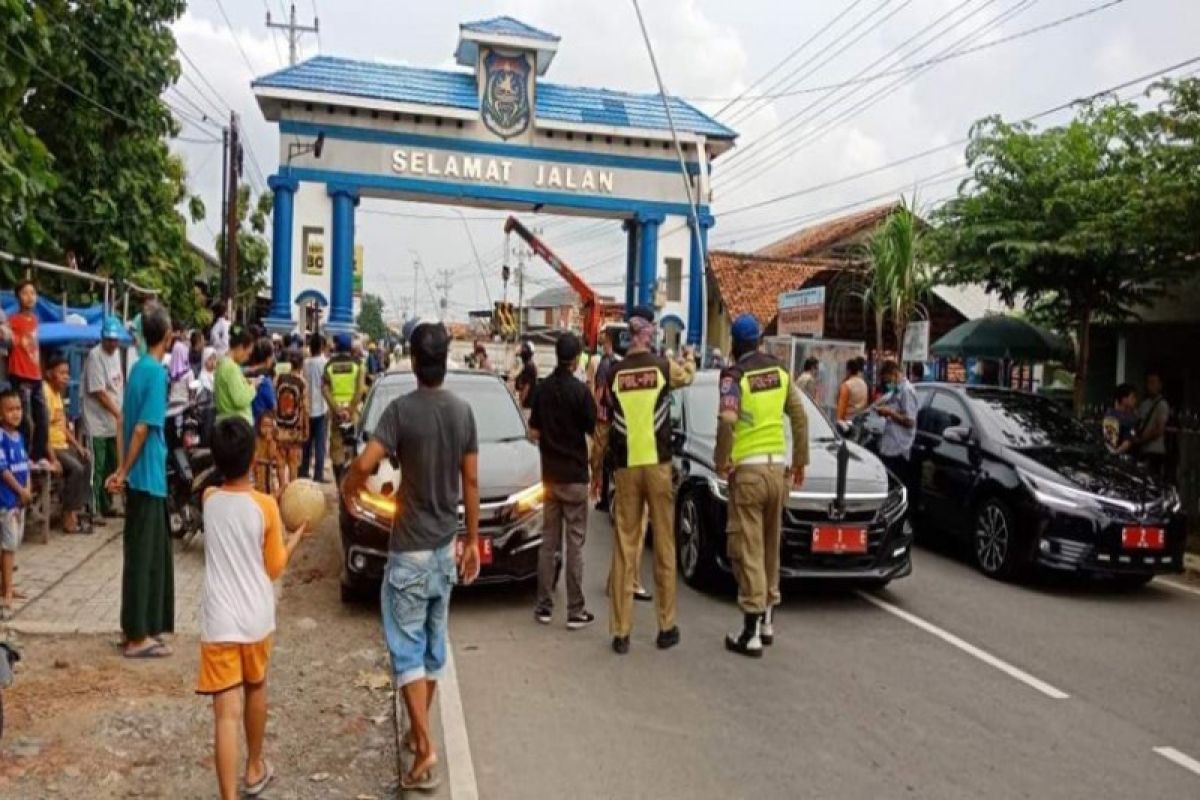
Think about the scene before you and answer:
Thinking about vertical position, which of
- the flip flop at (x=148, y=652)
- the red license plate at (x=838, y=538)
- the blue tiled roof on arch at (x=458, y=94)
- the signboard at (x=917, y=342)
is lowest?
the flip flop at (x=148, y=652)

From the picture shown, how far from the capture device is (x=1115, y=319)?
15.8 m

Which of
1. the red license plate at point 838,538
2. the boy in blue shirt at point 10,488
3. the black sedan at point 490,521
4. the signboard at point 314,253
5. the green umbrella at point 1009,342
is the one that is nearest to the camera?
the boy in blue shirt at point 10,488

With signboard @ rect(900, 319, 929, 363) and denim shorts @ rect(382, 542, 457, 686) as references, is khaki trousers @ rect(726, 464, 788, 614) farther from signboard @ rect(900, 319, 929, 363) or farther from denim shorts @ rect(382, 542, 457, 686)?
signboard @ rect(900, 319, 929, 363)

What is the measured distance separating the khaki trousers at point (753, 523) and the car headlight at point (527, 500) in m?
1.50

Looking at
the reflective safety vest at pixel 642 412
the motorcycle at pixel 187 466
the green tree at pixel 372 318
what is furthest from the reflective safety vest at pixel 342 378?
the green tree at pixel 372 318

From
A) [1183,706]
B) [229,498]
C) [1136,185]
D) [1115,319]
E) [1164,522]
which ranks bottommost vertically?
[1183,706]

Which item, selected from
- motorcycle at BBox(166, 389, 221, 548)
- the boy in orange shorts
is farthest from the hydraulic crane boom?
the boy in orange shorts

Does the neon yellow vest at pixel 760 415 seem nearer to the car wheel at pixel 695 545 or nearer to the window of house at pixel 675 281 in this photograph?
the car wheel at pixel 695 545

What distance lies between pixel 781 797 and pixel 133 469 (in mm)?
4006

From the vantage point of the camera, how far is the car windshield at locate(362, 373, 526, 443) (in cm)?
896

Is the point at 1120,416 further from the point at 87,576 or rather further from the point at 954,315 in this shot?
the point at 954,315

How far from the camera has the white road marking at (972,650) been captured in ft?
20.3

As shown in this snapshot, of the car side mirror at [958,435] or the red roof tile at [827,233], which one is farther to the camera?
the red roof tile at [827,233]

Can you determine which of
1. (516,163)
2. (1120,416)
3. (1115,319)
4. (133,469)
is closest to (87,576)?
(133,469)
